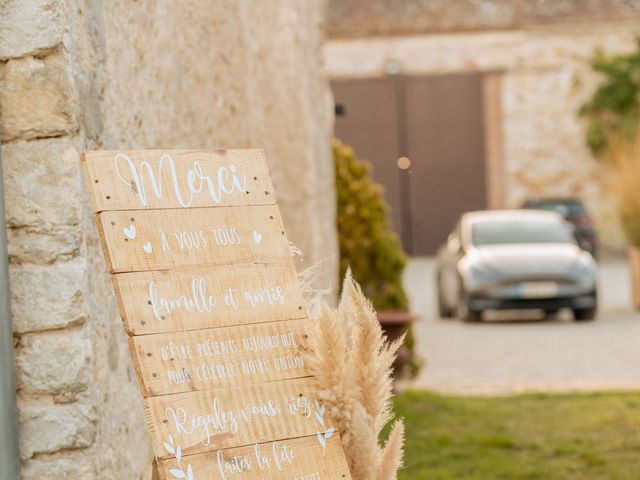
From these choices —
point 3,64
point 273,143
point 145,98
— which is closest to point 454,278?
point 273,143

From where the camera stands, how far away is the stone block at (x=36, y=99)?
3221mm

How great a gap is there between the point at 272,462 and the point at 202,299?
1.35ft

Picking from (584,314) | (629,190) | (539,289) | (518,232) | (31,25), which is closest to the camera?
(31,25)

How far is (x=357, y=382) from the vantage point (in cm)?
283

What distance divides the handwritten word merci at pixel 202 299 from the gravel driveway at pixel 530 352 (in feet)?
19.7

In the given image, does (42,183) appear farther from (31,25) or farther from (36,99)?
(31,25)

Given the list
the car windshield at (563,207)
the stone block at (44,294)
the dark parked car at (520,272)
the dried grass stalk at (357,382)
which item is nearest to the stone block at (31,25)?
the stone block at (44,294)

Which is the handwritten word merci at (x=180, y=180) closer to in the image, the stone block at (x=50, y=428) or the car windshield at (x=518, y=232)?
the stone block at (x=50, y=428)

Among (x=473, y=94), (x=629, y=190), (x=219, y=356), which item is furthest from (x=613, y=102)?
(x=219, y=356)

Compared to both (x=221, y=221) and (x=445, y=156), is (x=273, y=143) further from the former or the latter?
(x=445, y=156)

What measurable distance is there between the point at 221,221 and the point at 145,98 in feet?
3.90

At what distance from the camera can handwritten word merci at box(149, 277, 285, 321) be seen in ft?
9.14

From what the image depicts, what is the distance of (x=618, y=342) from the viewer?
37.5 feet

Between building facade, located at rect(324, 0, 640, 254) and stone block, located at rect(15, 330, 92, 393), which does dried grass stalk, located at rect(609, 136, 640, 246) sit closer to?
building facade, located at rect(324, 0, 640, 254)
